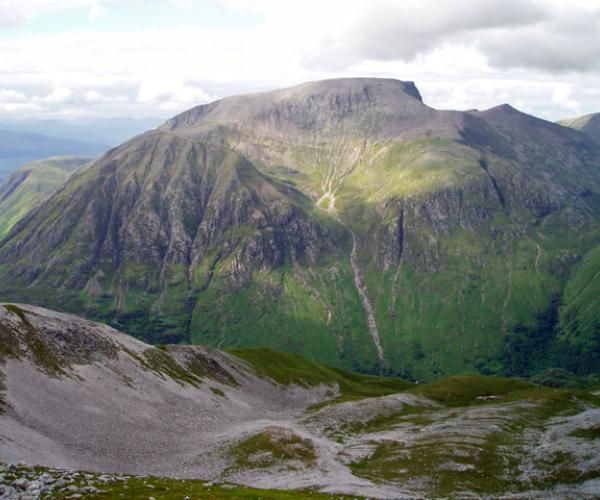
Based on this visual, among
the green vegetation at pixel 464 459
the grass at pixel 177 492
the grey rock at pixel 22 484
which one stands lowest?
the green vegetation at pixel 464 459

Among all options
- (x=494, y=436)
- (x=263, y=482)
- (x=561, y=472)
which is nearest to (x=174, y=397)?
(x=263, y=482)

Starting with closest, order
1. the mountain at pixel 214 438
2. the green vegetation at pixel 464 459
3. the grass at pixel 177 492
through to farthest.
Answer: the grass at pixel 177 492 → the mountain at pixel 214 438 → the green vegetation at pixel 464 459

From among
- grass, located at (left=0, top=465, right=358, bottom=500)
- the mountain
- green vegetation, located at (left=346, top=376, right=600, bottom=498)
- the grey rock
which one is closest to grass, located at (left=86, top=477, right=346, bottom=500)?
grass, located at (left=0, top=465, right=358, bottom=500)

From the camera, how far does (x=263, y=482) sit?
83.9 m

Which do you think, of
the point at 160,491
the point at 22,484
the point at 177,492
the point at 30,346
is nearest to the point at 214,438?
the point at 30,346

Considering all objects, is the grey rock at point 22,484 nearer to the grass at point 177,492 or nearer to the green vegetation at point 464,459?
the grass at point 177,492

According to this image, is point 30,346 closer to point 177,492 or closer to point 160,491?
point 160,491

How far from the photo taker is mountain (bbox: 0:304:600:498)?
7894 cm

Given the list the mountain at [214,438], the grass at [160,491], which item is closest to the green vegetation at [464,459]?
the mountain at [214,438]

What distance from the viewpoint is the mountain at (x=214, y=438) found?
78.9 m

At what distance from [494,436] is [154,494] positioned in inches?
3257

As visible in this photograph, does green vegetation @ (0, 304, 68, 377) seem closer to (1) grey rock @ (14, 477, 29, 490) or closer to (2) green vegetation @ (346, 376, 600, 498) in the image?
(1) grey rock @ (14, 477, 29, 490)

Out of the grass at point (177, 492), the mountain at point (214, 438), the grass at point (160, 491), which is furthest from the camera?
the mountain at point (214, 438)

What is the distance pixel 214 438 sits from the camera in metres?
109
